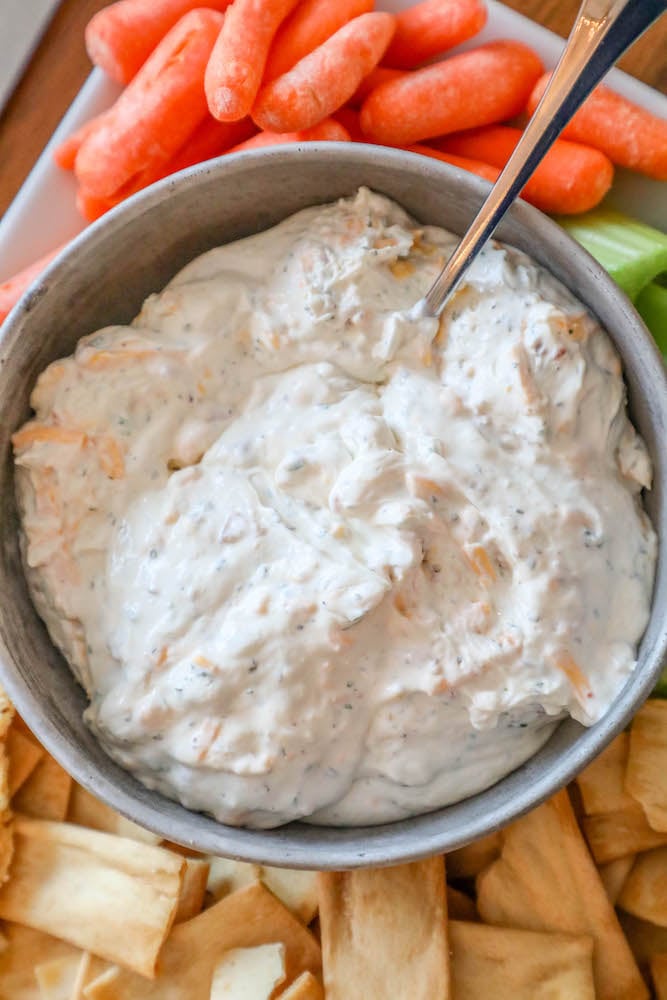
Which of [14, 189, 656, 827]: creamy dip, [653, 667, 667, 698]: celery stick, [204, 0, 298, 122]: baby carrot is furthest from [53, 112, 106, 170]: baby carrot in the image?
[653, 667, 667, 698]: celery stick

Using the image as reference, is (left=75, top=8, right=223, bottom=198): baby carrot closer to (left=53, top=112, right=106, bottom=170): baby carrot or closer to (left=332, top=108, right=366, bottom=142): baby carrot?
(left=53, top=112, right=106, bottom=170): baby carrot

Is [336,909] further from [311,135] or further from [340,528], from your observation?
[311,135]

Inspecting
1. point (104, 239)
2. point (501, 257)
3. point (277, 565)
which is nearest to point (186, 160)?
point (104, 239)

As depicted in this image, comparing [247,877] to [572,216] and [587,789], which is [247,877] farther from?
[572,216]

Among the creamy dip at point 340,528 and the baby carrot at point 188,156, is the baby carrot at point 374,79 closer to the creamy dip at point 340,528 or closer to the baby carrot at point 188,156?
the baby carrot at point 188,156

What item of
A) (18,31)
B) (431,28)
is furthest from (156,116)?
(431,28)

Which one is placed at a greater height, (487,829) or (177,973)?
(487,829)
